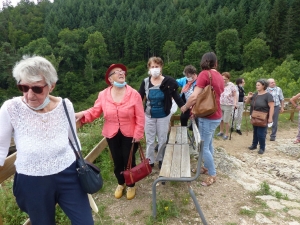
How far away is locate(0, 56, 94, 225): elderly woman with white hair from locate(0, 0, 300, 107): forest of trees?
44.2 m

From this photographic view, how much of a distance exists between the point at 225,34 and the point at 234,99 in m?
61.6

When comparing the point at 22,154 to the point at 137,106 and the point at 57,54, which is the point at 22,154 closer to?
the point at 137,106

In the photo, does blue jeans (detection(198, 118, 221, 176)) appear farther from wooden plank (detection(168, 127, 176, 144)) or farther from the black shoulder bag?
the black shoulder bag

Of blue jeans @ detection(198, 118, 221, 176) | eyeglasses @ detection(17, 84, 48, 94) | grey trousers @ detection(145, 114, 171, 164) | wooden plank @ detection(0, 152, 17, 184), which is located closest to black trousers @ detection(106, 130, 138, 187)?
grey trousers @ detection(145, 114, 171, 164)

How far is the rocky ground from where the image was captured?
9.61ft

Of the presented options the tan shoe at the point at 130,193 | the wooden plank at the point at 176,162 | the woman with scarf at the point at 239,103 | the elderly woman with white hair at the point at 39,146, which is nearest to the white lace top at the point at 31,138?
the elderly woman with white hair at the point at 39,146

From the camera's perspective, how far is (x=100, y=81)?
217 ft

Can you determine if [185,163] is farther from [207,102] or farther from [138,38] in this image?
[138,38]

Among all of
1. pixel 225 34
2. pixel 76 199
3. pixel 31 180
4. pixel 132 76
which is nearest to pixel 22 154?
pixel 31 180

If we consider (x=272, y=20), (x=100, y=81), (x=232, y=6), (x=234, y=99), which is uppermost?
(x=232, y=6)

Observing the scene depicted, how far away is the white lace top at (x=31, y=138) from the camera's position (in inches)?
66.2

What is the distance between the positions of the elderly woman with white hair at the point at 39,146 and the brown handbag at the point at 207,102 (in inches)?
79.5

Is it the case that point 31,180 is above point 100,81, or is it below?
above

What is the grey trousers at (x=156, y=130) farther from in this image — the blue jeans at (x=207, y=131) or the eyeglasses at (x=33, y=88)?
the eyeglasses at (x=33, y=88)
